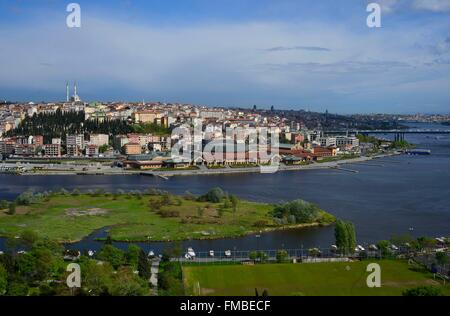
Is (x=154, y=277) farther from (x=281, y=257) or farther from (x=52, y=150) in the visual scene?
(x=52, y=150)

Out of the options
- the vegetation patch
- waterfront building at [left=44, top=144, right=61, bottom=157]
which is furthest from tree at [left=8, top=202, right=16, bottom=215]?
waterfront building at [left=44, top=144, right=61, bottom=157]

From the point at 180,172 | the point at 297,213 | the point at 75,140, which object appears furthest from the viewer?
the point at 75,140

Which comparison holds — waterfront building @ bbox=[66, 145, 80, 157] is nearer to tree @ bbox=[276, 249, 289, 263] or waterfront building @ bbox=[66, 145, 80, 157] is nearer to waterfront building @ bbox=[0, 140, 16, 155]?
waterfront building @ bbox=[0, 140, 16, 155]

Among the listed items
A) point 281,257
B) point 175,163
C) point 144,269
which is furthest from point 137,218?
point 175,163

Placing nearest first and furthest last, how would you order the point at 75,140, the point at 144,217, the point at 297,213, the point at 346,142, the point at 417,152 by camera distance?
the point at 297,213
the point at 144,217
the point at 75,140
the point at 417,152
the point at 346,142

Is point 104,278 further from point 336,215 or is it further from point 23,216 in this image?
point 336,215

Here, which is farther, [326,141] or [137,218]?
[326,141]
